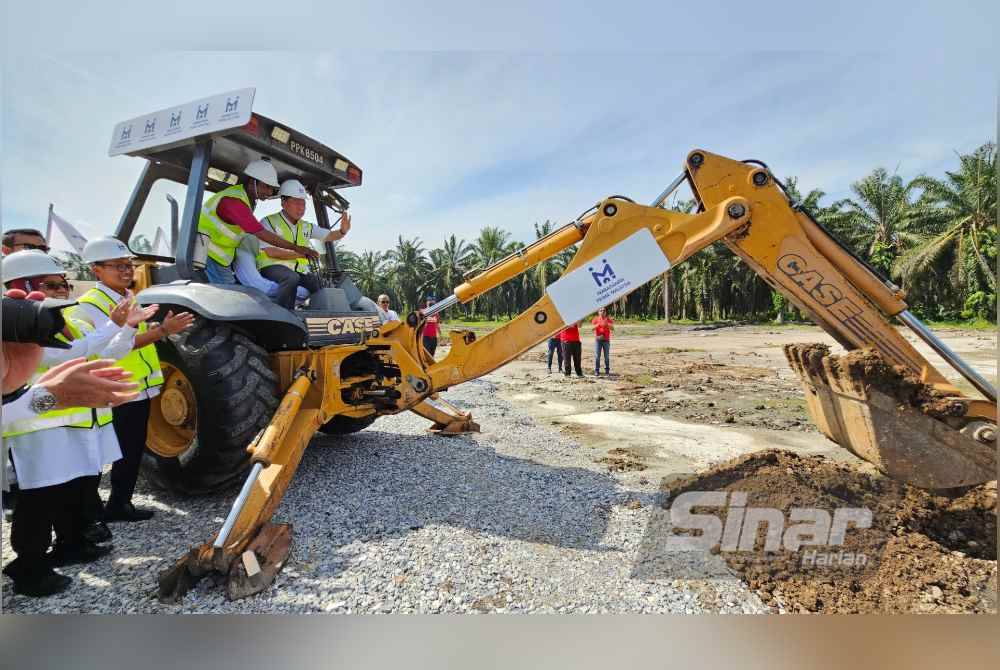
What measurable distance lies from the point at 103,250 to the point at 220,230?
2.26ft

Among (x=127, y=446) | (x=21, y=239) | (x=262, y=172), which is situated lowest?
(x=127, y=446)

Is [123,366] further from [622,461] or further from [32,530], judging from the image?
[622,461]

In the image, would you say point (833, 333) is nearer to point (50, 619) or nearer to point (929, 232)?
point (50, 619)

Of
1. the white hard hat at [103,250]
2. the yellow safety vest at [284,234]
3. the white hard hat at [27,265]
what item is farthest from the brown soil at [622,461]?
the white hard hat at [27,265]

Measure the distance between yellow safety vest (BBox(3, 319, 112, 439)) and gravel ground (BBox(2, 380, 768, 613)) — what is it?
76 centimetres

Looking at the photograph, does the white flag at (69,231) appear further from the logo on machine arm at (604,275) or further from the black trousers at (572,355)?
the black trousers at (572,355)

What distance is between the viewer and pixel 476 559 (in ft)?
8.75

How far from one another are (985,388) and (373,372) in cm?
362

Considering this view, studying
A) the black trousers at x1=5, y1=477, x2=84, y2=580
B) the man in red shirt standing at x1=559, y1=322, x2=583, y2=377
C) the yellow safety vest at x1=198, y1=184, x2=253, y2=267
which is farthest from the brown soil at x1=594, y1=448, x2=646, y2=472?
the man in red shirt standing at x1=559, y1=322, x2=583, y2=377

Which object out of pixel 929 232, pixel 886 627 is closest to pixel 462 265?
pixel 929 232

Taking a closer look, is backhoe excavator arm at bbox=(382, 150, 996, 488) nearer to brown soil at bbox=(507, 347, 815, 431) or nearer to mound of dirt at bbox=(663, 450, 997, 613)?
mound of dirt at bbox=(663, 450, 997, 613)

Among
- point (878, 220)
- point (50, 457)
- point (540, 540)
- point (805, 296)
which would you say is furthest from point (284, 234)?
point (878, 220)

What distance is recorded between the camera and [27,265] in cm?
236

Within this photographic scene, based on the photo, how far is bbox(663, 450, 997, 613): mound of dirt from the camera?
2.38 meters
